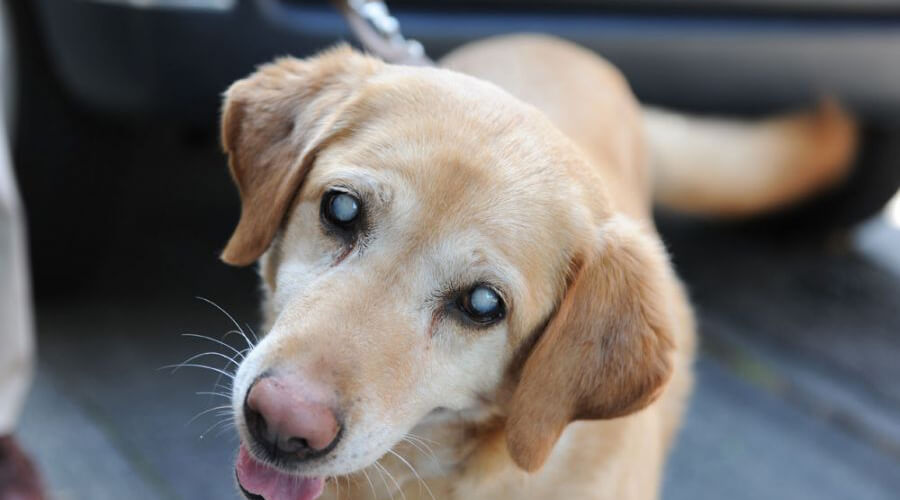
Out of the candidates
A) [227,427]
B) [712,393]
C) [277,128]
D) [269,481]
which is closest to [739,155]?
[712,393]

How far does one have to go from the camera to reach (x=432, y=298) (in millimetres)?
1814

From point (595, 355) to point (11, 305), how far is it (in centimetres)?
147

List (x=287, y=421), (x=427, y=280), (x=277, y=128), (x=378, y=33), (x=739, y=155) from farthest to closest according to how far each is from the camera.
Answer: (x=739, y=155) < (x=378, y=33) < (x=277, y=128) < (x=427, y=280) < (x=287, y=421)

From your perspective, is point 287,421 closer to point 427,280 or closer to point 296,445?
point 296,445

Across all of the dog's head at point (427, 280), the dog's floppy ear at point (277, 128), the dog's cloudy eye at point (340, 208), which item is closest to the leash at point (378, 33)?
the dog's floppy ear at point (277, 128)

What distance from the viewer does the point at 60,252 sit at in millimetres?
3432

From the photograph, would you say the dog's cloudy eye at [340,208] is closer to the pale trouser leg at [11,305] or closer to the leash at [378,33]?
the leash at [378,33]

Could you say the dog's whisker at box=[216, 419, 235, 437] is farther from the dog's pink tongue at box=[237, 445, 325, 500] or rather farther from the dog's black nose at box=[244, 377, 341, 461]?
the dog's black nose at box=[244, 377, 341, 461]

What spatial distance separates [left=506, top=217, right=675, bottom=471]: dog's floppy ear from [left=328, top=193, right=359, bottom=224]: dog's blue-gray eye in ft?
1.46

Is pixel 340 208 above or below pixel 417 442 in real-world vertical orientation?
above

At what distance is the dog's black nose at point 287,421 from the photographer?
160 cm

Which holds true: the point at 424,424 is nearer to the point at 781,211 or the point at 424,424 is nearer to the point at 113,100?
the point at 113,100

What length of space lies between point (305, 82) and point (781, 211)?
294cm

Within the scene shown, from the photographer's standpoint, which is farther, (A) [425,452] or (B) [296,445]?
(A) [425,452]
